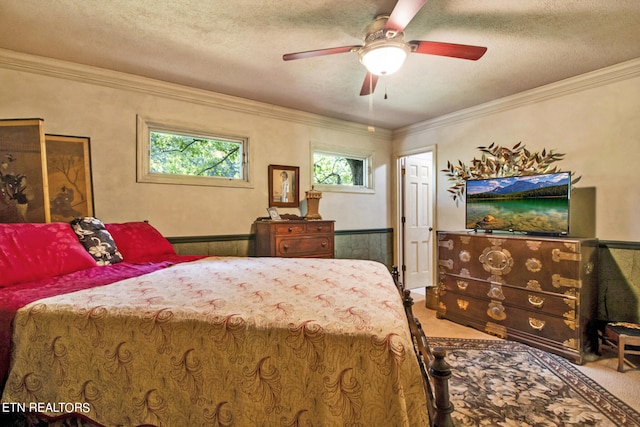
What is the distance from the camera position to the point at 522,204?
293 cm

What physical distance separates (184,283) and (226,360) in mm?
665

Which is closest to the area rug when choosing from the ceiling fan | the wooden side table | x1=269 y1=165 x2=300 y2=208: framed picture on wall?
the wooden side table

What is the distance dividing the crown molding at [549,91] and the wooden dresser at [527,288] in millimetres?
1534

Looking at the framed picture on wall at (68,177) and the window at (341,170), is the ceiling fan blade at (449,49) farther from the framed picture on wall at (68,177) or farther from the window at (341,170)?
the framed picture on wall at (68,177)

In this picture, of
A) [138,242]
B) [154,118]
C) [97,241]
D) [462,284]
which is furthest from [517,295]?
[154,118]

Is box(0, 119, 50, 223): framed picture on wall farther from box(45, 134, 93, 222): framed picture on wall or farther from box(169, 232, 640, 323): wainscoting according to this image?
box(169, 232, 640, 323): wainscoting

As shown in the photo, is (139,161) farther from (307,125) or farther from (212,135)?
(307,125)

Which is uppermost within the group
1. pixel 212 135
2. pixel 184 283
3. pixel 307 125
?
pixel 307 125

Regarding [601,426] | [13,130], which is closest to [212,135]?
[13,130]

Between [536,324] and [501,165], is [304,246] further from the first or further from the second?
[501,165]

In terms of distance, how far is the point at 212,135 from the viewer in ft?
11.1

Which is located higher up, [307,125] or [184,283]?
[307,125]

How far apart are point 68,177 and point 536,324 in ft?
14.3

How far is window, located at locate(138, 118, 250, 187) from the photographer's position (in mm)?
3029
